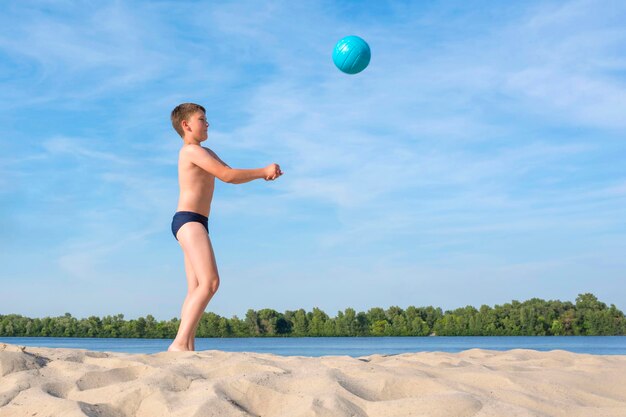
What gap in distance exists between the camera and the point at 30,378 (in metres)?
4.41

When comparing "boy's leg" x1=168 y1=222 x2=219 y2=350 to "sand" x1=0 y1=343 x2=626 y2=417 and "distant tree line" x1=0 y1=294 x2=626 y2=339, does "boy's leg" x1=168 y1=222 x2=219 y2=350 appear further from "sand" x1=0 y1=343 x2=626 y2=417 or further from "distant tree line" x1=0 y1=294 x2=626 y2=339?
"distant tree line" x1=0 y1=294 x2=626 y2=339

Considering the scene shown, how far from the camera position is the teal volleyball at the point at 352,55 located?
7.92 meters

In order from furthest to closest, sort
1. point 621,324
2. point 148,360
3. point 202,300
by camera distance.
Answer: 1. point 621,324
2. point 202,300
3. point 148,360

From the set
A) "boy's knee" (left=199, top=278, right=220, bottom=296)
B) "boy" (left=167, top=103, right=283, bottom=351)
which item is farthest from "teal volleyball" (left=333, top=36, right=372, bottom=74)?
"boy's knee" (left=199, top=278, right=220, bottom=296)

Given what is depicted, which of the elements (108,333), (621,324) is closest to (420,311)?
(621,324)

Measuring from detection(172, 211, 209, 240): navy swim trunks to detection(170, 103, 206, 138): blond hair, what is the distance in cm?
81

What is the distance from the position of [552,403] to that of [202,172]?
12.9 ft

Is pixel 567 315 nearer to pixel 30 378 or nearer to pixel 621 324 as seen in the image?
pixel 621 324

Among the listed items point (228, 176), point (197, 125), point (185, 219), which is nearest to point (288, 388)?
point (228, 176)

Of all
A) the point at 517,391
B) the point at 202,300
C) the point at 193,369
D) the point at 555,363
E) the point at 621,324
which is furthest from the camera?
the point at 621,324

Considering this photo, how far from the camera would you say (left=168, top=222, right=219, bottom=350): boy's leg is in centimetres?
648

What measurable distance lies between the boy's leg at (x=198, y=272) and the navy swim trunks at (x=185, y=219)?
A: 5 centimetres

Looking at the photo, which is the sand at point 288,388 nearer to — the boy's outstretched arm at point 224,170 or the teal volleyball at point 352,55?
the boy's outstretched arm at point 224,170

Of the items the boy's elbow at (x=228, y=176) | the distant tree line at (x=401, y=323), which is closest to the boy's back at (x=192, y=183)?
the boy's elbow at (x=228, y=176)
